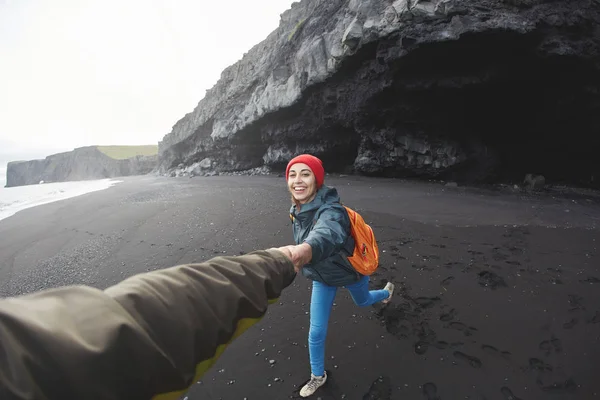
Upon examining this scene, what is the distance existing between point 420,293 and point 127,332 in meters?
4.42

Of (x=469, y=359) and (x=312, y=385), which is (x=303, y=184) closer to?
(x=312, y=385)

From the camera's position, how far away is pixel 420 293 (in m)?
4.39

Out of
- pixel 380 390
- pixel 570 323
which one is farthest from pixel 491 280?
pixel 380 390

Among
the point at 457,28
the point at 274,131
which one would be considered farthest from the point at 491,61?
the point at 274,131

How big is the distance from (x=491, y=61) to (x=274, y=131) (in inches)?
609

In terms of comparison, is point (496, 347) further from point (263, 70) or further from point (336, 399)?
point (263, 70)

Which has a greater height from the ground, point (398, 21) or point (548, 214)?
point (398, 21)

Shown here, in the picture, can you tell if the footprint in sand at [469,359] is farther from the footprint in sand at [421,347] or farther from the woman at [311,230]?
the woman at [311,230]

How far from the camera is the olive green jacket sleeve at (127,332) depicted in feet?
2.24

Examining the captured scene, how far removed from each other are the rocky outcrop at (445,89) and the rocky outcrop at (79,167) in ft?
200

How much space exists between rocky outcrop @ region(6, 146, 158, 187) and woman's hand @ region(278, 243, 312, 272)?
75017 millimetres

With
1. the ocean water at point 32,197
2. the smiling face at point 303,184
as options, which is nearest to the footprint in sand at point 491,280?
the smiling face at point 303,184

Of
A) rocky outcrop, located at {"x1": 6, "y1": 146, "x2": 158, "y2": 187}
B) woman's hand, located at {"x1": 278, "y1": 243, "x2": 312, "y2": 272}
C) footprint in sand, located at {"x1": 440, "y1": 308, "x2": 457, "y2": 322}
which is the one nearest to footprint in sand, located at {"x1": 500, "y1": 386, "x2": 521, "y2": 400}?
footprint in sand, located at {"x1": 440, "y1": 308, "x2": 457, "y2": 322}

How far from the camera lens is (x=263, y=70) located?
24078 millimetres
